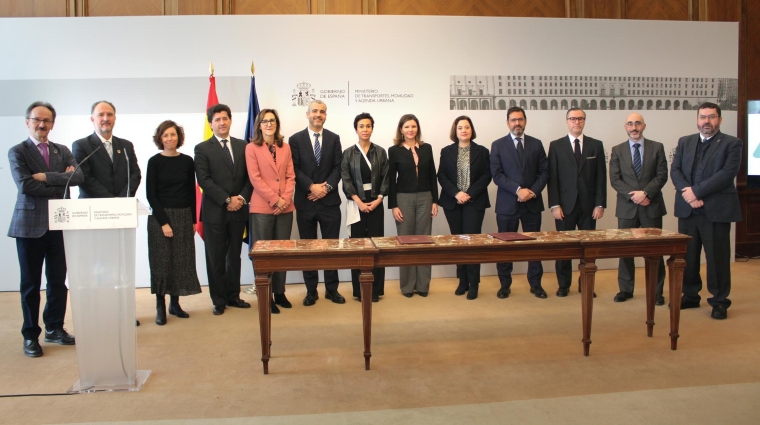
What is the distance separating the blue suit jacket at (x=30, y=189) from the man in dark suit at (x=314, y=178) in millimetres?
1771

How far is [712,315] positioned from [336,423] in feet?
10.3

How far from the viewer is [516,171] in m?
4.79

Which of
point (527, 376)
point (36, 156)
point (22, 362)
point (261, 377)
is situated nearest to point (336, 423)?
point (261, 377)

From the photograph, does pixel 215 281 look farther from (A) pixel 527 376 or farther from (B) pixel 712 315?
(B) pixel 712 315

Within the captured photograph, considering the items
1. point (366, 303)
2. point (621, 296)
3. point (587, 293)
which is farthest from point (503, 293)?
point (366, 303)

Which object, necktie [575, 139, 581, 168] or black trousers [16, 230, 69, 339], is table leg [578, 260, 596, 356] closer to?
necktie [575, 139, 581, 168]

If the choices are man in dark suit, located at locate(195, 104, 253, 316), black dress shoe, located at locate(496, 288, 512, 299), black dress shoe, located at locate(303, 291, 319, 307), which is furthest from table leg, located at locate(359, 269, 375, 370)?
black dress shoe, located at locate(496, 288, 512, 299)

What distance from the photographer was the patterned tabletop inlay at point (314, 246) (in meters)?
3.00

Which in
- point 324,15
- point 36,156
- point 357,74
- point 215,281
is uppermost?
point 324,15

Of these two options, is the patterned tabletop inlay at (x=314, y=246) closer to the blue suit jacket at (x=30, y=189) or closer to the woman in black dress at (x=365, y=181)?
the woman in black dress at (x=365, y=181)

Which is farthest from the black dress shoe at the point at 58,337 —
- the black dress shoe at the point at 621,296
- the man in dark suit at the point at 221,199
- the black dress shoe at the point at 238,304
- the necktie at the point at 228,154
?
the black dress shoe at the point at 621,296

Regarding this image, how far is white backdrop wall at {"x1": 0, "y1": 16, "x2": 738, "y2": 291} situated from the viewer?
532cm

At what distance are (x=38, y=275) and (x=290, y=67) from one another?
3.03m

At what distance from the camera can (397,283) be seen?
5.50 meters
